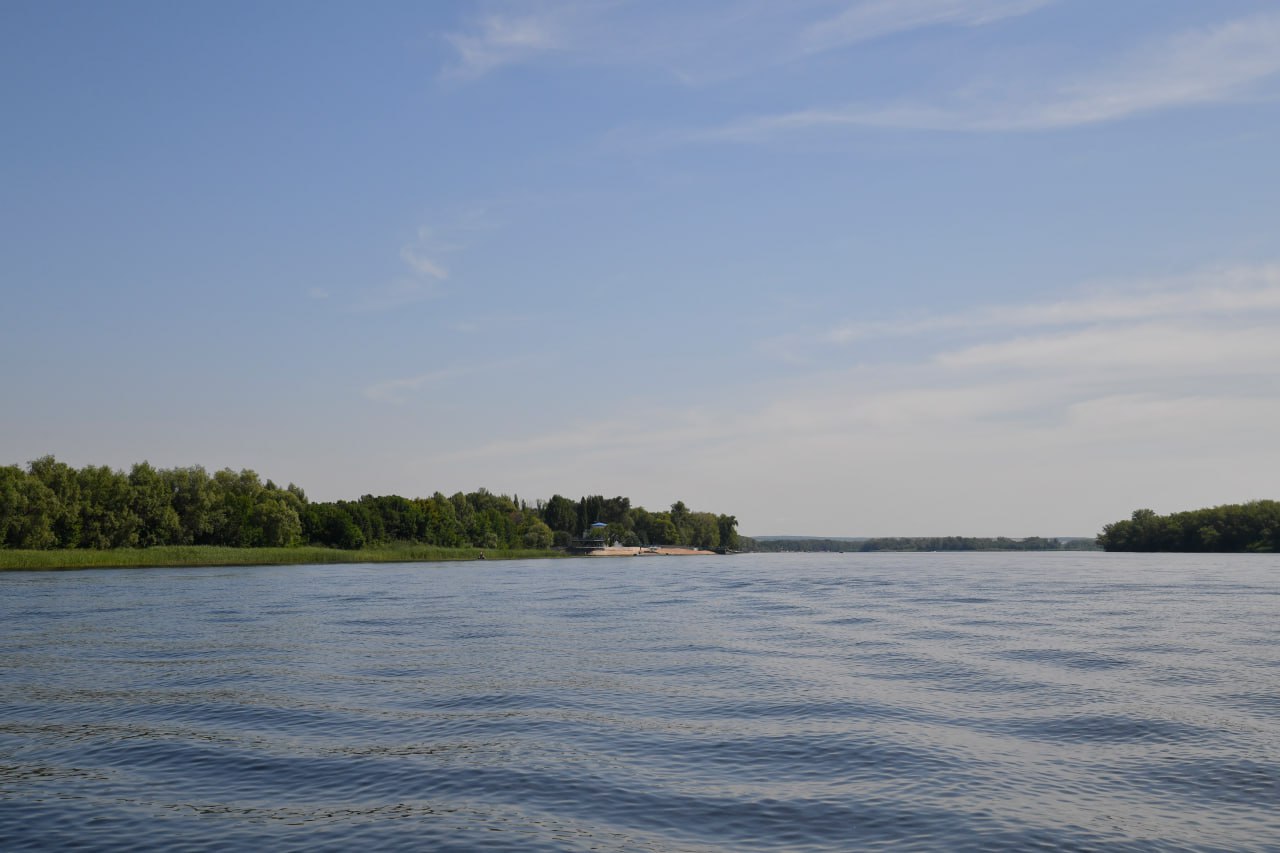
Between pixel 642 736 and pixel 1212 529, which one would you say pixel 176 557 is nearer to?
pixel 642 736

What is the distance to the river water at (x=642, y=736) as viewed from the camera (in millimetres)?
14430

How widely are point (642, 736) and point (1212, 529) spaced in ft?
583

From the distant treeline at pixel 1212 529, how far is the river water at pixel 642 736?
13808cm

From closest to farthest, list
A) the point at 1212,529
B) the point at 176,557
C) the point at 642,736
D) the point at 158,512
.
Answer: the point at 642,736 < the point at 176,557 < the point at 158,512 < the point at 1212,529

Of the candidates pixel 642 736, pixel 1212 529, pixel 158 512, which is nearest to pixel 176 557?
pixel 158 512

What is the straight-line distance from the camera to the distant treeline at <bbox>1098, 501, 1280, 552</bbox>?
160 metres

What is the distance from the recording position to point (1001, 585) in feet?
260

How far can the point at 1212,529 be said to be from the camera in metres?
167

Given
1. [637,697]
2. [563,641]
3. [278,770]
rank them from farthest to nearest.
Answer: [563,641] < [637,697] < [278,770]

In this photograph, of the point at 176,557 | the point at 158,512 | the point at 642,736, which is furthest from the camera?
the point at 158,512

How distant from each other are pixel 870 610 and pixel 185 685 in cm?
3747

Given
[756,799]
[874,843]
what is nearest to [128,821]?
[756,799]

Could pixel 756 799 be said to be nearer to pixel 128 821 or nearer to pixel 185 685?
pixel 128 821

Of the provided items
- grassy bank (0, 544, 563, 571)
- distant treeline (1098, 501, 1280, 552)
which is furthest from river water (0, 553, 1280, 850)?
distant treeline (1098, 501, 1280, 552)
